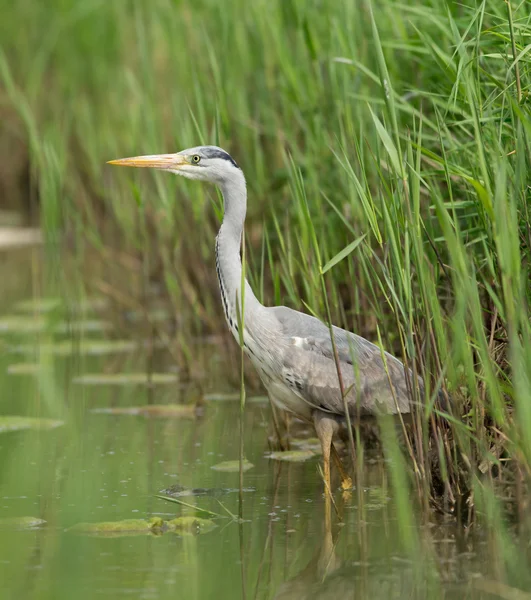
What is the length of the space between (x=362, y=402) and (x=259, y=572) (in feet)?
3.62

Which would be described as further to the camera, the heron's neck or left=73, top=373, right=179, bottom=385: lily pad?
left=73, top=373, right=179, bottom=385: lily pad

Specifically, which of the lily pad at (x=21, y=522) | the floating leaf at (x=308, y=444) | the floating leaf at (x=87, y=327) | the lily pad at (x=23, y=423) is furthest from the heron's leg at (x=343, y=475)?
the floating leaf at (x=87, y=327)

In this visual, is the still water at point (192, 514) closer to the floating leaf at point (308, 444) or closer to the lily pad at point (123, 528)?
the lily pad at point (123, 528)

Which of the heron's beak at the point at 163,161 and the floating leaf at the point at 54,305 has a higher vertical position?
the heron's beak at the point at 163,161

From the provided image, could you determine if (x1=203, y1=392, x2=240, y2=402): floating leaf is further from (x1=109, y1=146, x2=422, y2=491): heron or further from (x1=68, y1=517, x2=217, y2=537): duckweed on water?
(x1=68, y1=517, x2=217, y2=537): duckweed on water

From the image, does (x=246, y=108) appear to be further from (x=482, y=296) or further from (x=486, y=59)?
(x=482, y=296)

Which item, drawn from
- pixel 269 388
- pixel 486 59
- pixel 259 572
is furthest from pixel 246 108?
pixel 259 572

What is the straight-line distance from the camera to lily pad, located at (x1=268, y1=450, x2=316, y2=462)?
17.1ft

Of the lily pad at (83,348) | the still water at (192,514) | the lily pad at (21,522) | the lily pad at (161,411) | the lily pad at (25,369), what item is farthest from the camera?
the lily pad at (83,348)

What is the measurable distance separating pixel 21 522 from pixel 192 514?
65cm

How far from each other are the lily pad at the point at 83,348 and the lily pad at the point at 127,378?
0.52 m

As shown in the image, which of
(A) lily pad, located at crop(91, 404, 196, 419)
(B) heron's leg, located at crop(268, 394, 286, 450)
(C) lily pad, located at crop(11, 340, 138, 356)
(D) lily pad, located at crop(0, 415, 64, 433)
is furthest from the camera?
(C) lily pad, located at crop(11, 340, 138, 356)

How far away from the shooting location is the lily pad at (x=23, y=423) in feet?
18.8

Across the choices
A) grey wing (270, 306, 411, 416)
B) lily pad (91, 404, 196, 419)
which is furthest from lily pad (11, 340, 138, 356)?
grey wing (270, 306, 411, 416)
